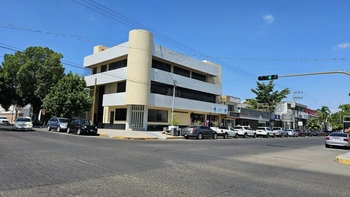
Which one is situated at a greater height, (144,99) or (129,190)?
(144,99)

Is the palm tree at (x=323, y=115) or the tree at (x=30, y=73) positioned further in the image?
the palm tree at (x=323, y=115)

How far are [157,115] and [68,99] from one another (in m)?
12.5

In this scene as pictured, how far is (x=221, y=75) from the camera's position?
53094 millimetres

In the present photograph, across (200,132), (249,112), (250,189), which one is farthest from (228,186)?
(249,112)

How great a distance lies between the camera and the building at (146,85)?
117ft

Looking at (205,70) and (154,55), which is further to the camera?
(205,70)

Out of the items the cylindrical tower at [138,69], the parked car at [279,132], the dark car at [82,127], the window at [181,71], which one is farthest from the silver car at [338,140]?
the window at [181,71]

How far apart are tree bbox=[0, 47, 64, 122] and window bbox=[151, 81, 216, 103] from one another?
52.1 feet

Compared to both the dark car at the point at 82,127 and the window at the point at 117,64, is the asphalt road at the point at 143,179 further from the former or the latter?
the window at the point at 117,64

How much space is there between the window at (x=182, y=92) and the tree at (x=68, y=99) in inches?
368

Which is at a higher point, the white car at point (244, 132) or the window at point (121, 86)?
the window at point (121, 86)

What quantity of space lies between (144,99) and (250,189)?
29.5m

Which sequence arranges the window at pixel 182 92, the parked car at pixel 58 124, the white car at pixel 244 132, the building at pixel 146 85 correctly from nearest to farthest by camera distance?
the parked car at pixel 58 124 → the building at pixel 146 85 → the window at pixel 182 92 → the white car at pixel 244 132

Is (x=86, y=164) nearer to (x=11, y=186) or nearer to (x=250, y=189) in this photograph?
(x=11, y=186)
